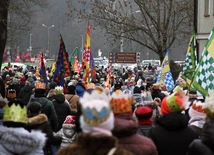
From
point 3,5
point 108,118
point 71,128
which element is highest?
point 3,5

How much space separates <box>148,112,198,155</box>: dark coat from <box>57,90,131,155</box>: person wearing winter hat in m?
2.39

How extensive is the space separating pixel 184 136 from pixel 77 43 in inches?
3762

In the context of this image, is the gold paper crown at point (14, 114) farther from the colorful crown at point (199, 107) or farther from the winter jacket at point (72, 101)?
the winter jacket at point (72, 101)

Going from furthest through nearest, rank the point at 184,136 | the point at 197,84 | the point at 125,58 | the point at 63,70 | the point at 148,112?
the point at 125,58 < the point at 63,70 < the point at 197,84 < the point at 148,112 < the point at 184,136

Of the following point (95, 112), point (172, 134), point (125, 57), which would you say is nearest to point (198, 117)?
point (172, 134)

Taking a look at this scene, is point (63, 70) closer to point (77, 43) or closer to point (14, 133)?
point (14, 133)

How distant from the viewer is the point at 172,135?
763 cm

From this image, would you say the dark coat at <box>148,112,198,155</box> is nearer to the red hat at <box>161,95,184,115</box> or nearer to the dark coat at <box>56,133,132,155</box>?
the red hat at <box>161,95,184,115</box>

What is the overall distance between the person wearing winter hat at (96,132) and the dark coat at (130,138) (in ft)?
4.32

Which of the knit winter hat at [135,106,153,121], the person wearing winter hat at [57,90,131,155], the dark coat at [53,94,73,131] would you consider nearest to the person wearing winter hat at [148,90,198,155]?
the knit winter hat at [135,106,153,121]

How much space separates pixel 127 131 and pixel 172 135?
1.12 meters

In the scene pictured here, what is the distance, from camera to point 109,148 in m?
5.20

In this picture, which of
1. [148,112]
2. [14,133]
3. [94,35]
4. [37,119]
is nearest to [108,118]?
[14,133]

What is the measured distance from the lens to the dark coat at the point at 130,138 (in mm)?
6629
